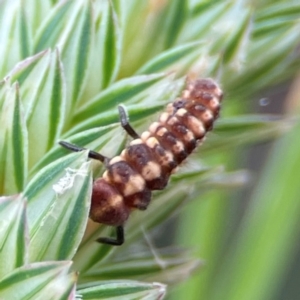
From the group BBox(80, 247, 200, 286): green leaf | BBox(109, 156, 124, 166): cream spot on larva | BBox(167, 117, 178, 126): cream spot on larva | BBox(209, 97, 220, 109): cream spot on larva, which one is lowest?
BBox(80, 247, 200, 286): green leaf

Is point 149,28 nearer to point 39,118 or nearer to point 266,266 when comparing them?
point 39,118

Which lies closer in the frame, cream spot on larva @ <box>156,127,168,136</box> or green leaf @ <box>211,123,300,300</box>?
cream spot on larva @ <box>156,127,168,136</box>

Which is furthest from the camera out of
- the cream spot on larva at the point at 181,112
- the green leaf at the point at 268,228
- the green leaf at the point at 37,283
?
the green leaf at the point at 268,228

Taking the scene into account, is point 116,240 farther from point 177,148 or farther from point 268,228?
point 268,228

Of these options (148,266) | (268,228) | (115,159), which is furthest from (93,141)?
Answer: (268,228)

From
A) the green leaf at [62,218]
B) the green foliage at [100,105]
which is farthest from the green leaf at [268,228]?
the green leaf at [62,218]

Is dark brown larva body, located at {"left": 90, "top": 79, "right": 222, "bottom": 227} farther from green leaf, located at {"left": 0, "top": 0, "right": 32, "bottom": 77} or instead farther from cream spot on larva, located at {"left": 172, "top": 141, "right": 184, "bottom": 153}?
green leaf, located at {"left": 0, "top": 0, "right": 32, "bottom": 77}

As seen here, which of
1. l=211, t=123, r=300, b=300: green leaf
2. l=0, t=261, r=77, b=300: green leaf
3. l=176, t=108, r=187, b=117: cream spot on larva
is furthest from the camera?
l=211, t=123, r=300, b=300: green leaf

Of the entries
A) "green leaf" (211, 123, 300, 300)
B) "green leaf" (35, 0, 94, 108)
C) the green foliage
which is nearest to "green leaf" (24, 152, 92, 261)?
the green foliage

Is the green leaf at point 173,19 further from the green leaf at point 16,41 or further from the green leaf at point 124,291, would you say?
the green leaf at point 124,291
